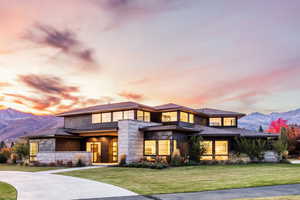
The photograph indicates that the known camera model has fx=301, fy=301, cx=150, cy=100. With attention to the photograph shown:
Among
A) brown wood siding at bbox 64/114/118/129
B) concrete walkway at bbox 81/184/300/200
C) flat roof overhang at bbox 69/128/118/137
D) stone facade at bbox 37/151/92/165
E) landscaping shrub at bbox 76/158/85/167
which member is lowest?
landscaping shrub at bbox 76/158/85/167

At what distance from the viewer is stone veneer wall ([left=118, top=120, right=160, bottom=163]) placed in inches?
1050

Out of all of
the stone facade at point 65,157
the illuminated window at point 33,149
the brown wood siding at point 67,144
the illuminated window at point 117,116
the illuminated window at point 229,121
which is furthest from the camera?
the illuminated window at point 229,121

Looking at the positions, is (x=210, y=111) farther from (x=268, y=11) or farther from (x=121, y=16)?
(x=121, y=16)

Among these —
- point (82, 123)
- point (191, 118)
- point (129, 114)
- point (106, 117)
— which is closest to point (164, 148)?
point (129, 114)

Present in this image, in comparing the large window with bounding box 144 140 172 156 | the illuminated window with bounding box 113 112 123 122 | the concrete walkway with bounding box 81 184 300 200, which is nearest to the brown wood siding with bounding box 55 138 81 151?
the illuminated window with bounding box 113 112 123 122

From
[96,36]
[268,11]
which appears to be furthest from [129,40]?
[268,11]

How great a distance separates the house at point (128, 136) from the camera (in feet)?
87.8

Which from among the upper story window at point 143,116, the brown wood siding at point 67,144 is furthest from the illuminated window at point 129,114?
the brown wood siding at point 67,144

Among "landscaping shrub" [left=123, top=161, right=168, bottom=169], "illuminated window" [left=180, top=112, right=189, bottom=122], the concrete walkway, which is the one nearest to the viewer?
the concrete walkway

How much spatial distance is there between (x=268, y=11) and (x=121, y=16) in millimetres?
10919

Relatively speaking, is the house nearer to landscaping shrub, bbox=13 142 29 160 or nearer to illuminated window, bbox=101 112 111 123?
illuminated window, bbox=101 112 111 123

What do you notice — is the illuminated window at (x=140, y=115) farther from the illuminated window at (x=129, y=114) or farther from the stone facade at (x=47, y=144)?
the stone facade at (x=47, y=144)

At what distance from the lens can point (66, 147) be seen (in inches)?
1199

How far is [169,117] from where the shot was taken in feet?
103
